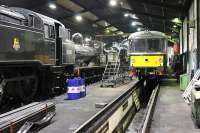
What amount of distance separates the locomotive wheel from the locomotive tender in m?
7.55

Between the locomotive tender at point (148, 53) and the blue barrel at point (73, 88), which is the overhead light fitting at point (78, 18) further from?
the blue barrel at point (73, 88)

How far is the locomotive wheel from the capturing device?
31.6 ft

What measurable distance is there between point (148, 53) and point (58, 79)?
6317 mm

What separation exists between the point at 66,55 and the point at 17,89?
3556 mm

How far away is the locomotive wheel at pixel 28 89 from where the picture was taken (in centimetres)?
962

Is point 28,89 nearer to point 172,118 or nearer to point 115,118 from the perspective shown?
point 115,118

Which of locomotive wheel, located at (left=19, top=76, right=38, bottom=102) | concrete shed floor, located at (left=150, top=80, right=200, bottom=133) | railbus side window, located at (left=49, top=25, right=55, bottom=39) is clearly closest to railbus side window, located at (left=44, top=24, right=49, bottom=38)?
railbus side window, located at (left=49, top=25, right=55, bottom=39)

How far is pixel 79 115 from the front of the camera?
8016 millimetres

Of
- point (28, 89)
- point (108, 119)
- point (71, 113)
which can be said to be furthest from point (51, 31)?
point (108, 119)

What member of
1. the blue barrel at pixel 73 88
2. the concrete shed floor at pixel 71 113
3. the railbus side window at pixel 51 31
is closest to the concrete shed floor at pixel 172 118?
the concrete shed floor at pixel 71 113

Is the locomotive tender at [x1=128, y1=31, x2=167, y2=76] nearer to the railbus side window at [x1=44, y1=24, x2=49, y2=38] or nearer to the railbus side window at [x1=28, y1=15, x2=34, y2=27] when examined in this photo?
the railbus side window at [x1=44, y1=24, x2=49, y2=38]

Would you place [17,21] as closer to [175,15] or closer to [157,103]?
[157,103]

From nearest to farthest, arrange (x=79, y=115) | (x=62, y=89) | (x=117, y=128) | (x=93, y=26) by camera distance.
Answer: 1. (x=79, y=115)
2. (x=117, y=128)
3. (x=62, y=89)
4. (x=93, y=26)

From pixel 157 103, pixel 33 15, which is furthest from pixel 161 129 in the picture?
pixel 33 15
